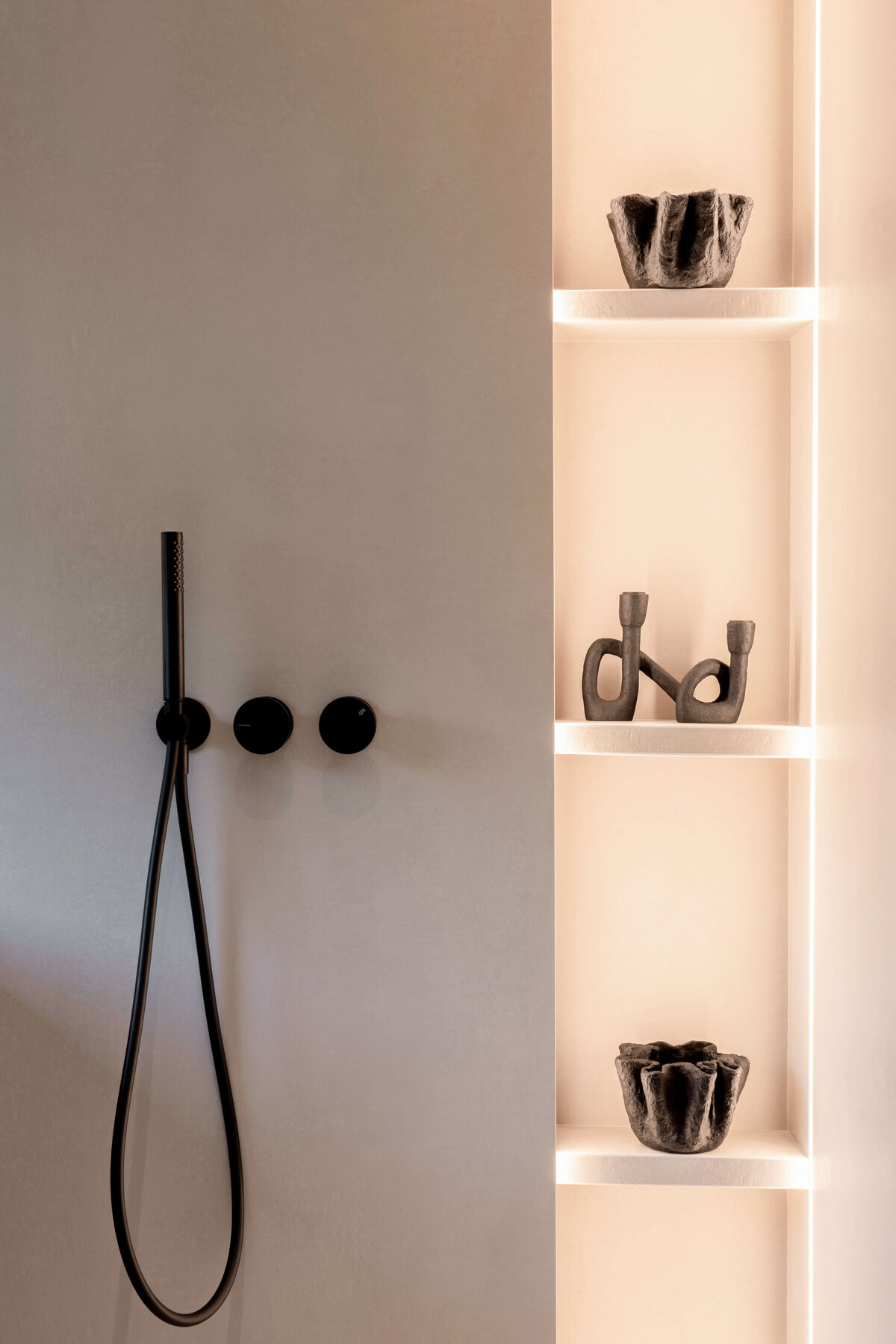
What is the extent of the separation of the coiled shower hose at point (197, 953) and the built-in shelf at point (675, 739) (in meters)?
0.37

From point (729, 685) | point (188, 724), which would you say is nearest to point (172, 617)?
point (188, 724)

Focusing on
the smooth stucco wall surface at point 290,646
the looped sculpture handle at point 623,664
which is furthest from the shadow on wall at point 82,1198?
the looped sculpture handle at point 623,664

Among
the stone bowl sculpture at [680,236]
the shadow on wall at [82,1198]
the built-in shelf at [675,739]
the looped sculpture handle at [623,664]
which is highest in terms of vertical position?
the stone bowl sculpture at [680,236]

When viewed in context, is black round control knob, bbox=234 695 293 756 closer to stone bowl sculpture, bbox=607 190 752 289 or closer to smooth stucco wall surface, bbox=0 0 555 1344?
smooth stucco wall surface, bbox=0 0 555 1344

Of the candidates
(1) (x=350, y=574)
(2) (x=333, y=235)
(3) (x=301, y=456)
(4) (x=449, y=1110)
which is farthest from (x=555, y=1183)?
(2) (x=333, y=235)

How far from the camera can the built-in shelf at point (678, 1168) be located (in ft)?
3.51

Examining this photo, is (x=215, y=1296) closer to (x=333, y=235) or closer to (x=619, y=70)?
(x=333, y=235)

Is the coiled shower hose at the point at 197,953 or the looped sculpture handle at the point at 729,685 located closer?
the coiled shower hose at the point at 197,953

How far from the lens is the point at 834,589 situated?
1040mm

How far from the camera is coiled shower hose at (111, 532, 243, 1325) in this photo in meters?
0.99

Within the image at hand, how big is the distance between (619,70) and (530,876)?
890 millimetres

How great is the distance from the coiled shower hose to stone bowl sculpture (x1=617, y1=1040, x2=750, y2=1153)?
15.5 inches

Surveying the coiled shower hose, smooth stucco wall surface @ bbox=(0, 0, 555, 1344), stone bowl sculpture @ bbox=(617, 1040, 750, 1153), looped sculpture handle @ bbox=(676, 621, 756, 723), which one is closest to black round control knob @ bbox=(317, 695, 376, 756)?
smooth stucco wall surface @ bbox=(0, 0, 555, 1344)

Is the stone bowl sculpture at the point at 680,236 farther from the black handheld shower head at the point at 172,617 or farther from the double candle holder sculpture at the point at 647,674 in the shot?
the black handheld shower head at the point at 172,617
